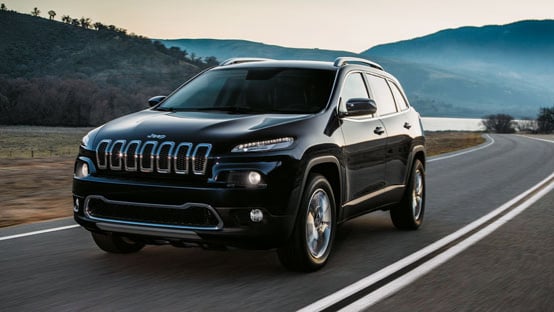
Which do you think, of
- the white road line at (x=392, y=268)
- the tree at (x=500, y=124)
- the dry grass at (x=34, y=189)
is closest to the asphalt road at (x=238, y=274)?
the white road line at (x=392, y=268)

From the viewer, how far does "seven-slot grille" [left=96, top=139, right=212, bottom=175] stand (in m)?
5.54

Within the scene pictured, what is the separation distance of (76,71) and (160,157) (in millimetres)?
167814

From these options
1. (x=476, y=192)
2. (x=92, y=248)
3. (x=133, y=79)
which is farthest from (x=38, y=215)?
(x=133, y=79)

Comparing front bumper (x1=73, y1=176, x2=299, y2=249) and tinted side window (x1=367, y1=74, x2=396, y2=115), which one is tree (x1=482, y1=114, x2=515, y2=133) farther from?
front bumper (x1=73, y1=176, x2=299, y2=249)

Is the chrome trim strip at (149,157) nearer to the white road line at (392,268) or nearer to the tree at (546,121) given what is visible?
the white road line at (392,268)

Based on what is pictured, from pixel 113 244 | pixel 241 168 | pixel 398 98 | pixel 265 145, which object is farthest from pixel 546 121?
pixel 241 168

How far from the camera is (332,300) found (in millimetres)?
5184

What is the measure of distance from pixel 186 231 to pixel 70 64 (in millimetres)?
169060

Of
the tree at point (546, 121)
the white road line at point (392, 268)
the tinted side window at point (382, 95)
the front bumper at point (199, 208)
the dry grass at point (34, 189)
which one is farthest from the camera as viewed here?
the tree at point (546, 121)

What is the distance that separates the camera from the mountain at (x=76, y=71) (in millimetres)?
127188

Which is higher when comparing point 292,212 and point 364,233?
point 292,212

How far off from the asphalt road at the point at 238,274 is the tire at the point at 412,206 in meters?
0.17

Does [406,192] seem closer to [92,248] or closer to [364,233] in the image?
[364,233]

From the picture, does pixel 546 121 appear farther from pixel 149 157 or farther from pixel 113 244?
pixel 149 157
